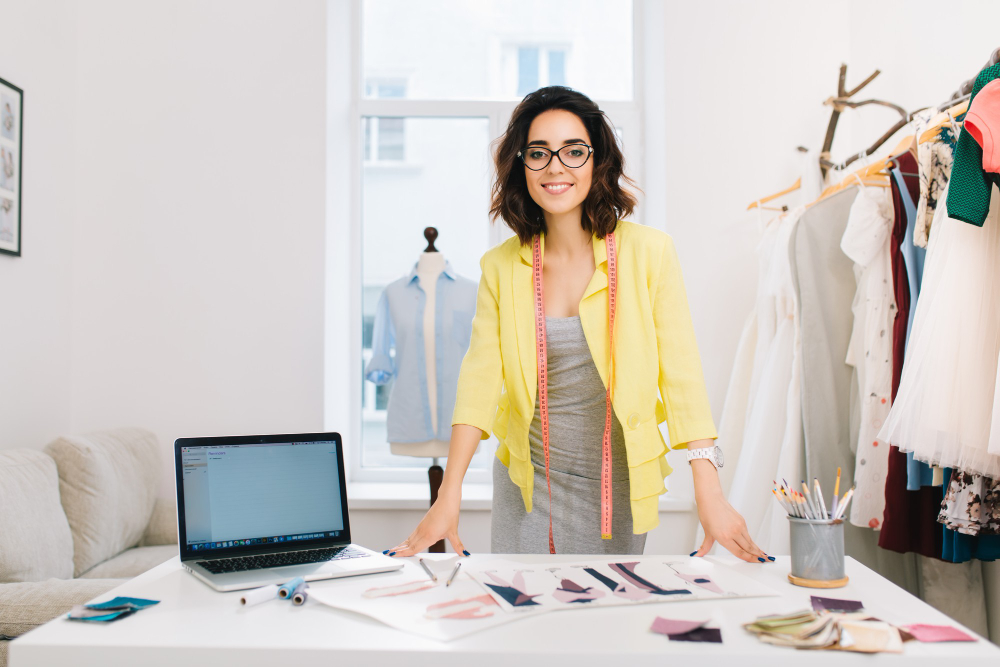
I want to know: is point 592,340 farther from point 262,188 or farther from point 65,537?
point 262,188

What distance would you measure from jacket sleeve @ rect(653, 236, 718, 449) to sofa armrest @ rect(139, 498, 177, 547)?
78.6 inches

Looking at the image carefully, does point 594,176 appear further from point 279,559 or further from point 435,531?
point 279,559

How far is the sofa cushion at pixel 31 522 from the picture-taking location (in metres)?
1.82

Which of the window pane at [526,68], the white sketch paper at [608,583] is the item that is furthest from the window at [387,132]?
the white sketch paper at [608,583]

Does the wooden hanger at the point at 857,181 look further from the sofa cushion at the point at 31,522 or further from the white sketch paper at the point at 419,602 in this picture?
the sofa cushion at the point at 31,522

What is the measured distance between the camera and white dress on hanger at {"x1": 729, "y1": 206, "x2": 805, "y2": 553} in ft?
6.94

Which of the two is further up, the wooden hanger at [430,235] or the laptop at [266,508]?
the wooden hanger at [430,235]

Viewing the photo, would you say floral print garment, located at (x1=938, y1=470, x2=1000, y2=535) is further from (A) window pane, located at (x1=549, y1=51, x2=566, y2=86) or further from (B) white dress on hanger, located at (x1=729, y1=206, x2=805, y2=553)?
(A) window pane, located at (x1=549, y1=51, x2=566, y2=86)

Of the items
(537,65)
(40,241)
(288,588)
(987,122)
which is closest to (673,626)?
(288,588)

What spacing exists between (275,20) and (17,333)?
1563 mm

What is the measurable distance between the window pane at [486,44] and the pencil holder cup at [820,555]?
2.69m

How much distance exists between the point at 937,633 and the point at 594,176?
3.12ft

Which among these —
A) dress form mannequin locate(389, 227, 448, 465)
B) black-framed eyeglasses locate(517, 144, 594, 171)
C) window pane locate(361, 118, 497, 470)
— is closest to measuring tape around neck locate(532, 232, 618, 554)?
black-framed eyeglasses locate(517, 144, 594, 171)

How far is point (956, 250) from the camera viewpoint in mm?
1480
